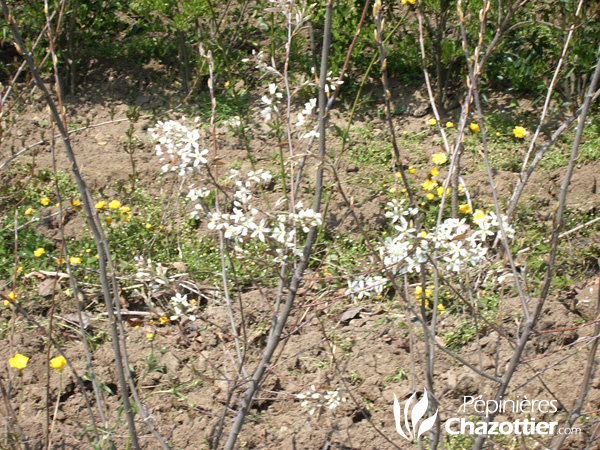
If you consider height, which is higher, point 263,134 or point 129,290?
point 263,134

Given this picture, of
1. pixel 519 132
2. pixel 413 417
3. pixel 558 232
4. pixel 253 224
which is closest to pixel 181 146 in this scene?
pixel 253 224

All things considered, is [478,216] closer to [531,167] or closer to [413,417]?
[531,167]

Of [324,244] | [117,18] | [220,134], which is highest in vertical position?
[117,18]

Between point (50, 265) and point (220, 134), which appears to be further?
point (220, 134)

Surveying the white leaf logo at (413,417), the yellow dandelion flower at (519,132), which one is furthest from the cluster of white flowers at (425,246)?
the yellow dandelion flower at (519,132)

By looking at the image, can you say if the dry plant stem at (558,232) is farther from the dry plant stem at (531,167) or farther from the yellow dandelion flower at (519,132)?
the yellow dandelion flower at (519,132)

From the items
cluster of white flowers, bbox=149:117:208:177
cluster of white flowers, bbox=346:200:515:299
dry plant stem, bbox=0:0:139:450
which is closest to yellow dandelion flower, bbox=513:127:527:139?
cluster of white flowers, bbox=346:200:515:299

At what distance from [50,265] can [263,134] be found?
1.70m

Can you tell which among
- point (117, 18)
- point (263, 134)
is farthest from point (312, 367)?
point (117, 18)

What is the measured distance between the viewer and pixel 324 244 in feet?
11.4

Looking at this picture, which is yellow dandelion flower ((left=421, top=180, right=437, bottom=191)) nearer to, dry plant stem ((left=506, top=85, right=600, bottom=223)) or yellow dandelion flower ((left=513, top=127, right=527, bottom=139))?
yellow dandelion flower ((left=513, top=127, right=527, bottom=139))

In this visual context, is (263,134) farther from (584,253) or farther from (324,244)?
(584,253)

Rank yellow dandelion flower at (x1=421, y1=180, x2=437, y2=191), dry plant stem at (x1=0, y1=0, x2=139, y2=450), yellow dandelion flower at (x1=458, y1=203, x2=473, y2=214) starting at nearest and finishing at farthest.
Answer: dry plant stem at (x1=0, y1=0, x2=139, y2=450) → yellow dandelion flower at (x1=458, y1=203, x2=473, y2=214) → yellow dandelion flower at (x1=421, y1=180, x2=437, y2=191)

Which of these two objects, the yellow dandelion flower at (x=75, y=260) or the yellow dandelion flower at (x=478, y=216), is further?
the yellow dandelion flower at (x=75, y=260)
